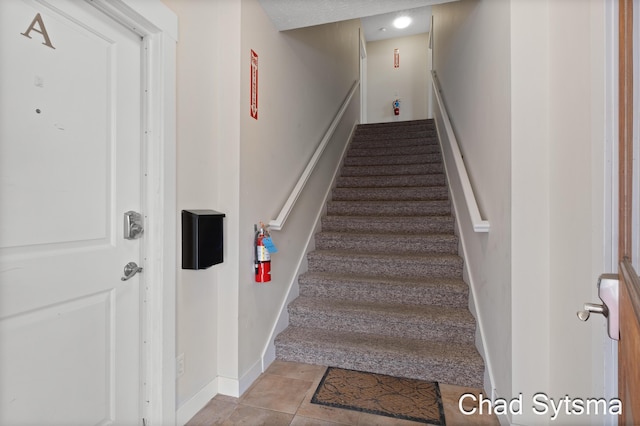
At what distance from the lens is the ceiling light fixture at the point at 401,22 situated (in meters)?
5.26

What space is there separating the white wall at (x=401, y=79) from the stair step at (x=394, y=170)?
2.65 meters

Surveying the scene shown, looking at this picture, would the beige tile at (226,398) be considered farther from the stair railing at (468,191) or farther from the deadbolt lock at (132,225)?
the stair railing at (468,191)

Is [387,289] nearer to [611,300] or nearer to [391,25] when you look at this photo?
[611,300]

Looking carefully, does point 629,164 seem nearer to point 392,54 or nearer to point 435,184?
point 435,184

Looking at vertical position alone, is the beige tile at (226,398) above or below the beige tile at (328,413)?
below

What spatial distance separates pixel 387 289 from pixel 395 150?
7.81 feet

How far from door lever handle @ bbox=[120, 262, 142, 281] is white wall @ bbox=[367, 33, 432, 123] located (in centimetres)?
566

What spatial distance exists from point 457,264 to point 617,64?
1777 millimetres

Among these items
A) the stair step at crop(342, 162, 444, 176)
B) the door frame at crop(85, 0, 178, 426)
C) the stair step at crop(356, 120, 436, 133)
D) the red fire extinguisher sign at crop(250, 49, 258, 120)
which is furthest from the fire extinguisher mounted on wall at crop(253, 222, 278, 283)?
the stair step at crop(356, 120, 436, 133)

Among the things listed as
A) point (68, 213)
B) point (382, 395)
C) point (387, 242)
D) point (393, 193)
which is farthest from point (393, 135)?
point (68, 213)

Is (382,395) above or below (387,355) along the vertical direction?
below

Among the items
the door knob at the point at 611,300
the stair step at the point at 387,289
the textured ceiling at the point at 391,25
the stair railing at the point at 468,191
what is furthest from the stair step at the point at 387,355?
the textured ceiling at the point at 391,25

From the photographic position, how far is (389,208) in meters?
3.06

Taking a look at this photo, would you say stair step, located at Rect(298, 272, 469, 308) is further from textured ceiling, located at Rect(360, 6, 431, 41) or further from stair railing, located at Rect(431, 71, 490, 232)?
textured ceiling, located at Rect(360, 6, 431, 41)
